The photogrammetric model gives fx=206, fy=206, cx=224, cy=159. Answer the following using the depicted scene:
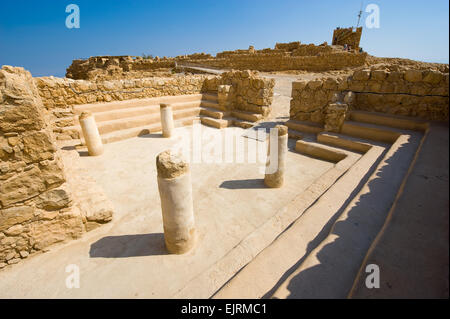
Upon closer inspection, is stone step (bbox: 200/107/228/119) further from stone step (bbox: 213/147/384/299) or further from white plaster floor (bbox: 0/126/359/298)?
stone step (bbox: 213/147/384/299)

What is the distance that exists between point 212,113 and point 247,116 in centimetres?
162

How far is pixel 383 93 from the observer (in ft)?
20.3

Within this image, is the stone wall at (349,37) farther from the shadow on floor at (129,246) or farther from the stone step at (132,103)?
the shadow on floor at (129,246)

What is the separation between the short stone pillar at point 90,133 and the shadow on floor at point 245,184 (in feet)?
13.3

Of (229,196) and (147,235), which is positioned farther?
(229,196)

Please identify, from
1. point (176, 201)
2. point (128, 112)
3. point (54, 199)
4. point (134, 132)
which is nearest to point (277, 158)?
point (176, 201)

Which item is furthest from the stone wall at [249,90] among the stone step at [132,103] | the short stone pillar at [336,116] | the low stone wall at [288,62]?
the low stone wall at [288,62]

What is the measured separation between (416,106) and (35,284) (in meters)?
8.78

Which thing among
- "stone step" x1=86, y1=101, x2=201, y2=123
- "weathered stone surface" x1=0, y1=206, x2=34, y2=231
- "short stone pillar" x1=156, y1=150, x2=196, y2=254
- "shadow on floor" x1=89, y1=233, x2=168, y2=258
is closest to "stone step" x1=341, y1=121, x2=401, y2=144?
"short stone pillar" x1=156, y1=150, x2=196, y2=254

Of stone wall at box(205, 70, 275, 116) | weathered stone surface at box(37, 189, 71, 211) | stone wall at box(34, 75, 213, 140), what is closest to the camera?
weathered stone surface at box(37, 189, 71, 211)

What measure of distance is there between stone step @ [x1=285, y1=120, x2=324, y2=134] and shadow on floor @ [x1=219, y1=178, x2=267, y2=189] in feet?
11.6

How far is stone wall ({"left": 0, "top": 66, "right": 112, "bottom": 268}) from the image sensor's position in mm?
2446

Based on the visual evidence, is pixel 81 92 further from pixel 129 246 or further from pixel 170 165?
pixel 170 165
